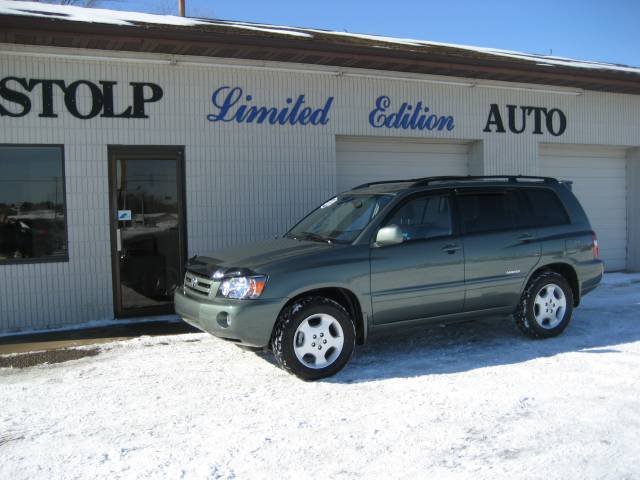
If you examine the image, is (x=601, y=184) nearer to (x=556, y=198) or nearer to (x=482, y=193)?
(x=556, y=198)

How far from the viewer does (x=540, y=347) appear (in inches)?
257

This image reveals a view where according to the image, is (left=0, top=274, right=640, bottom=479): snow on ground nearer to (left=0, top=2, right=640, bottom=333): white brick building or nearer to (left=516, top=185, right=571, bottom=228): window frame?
(left=516, top=185, right=571, bottom=228): window frame

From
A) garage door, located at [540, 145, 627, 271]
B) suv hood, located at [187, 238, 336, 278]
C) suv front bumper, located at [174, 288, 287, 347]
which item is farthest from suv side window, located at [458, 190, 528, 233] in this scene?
garage door, located at [540, 145, 627, 271]

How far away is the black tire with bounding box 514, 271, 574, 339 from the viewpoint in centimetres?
668

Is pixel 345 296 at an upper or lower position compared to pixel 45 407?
upper

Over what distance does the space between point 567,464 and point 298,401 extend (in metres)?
2.06

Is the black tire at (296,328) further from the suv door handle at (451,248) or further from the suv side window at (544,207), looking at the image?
the suv side window at (544,207)

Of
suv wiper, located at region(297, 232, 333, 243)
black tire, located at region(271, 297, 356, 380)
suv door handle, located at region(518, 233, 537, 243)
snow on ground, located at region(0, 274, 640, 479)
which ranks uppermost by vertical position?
suv wiper, located at region(297, 232, 333, 243)

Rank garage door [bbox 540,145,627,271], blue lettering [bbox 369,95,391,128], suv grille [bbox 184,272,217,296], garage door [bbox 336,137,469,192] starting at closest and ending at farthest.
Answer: suv grille [bbox 184,272,217,296] < blue lettering [bbox 369,95,391,128] < garage door [bbox 336,137,469,192] < garage door [bbox 540,145,627,271]

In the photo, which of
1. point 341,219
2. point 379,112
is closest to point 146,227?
point 341,219

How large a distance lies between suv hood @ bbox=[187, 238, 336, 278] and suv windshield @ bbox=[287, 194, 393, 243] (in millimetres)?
209

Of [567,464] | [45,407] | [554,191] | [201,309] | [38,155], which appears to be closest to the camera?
[567,464]

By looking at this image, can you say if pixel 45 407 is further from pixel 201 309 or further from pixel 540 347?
pixel 540 347

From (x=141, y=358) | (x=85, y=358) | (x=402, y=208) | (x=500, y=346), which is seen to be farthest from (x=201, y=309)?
(x=500, y=346)
